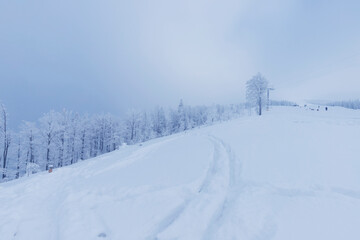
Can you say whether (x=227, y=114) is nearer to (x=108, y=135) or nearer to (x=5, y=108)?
(x=108, y=135)

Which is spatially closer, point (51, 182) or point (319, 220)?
point (319, 220)

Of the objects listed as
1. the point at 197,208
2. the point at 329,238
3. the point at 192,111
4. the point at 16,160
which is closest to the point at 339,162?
the point at 329,238

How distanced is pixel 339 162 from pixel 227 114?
300ft

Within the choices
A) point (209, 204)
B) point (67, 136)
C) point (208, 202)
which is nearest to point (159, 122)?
point (67, 136)

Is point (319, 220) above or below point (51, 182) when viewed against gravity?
above

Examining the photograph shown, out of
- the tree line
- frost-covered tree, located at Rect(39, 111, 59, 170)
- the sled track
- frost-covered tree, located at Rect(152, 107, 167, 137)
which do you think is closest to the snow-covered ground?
the sled track

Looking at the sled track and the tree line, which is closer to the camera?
the sled track

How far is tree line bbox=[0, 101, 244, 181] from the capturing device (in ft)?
105

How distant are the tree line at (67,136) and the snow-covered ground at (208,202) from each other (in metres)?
24.2

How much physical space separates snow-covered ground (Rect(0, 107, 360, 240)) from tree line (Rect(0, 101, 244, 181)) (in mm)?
24212

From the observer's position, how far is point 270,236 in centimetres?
452

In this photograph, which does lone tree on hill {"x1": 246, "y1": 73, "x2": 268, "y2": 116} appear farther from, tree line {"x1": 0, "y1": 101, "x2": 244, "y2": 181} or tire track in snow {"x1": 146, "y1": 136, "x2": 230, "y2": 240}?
tire track in snow {"x1": 146, "y1": 136, "x2": 230, "y2": 240}

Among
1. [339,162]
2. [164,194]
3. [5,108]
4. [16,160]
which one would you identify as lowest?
[16,160]

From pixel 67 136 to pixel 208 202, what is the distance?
40.3 meters
